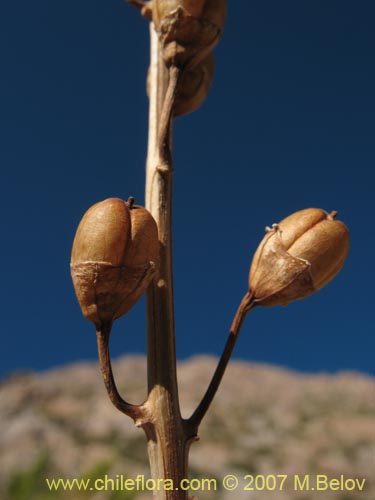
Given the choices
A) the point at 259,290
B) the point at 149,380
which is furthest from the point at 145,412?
the point at 259,290

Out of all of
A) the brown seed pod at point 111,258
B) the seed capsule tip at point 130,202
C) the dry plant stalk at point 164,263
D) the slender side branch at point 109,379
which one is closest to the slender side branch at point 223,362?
the dry plant stalk at point 164,263

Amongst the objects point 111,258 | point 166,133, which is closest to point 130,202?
point 111,258

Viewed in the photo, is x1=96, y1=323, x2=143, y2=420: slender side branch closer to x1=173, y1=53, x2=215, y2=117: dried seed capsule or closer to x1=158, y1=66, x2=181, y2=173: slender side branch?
x1=158, y1=66, x2=181, y2=173: slender side branch

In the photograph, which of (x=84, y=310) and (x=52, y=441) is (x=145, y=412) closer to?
(x=84, y=310)

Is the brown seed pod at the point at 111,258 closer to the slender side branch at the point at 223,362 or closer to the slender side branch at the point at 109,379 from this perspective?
the slender side branch at the point at 109,379

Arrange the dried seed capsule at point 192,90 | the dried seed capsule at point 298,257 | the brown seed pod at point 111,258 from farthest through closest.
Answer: the dried seed capsule at point 192,90 → the dried seed capsule at point 298,257 → the brown seed pod at point 111,258

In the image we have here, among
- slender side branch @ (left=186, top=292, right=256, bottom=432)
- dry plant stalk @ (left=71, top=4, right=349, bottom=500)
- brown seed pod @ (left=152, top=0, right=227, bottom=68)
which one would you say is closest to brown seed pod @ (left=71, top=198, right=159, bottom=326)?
dry plant stalk @ (left=71, top=4, right=349, bottom=500)
